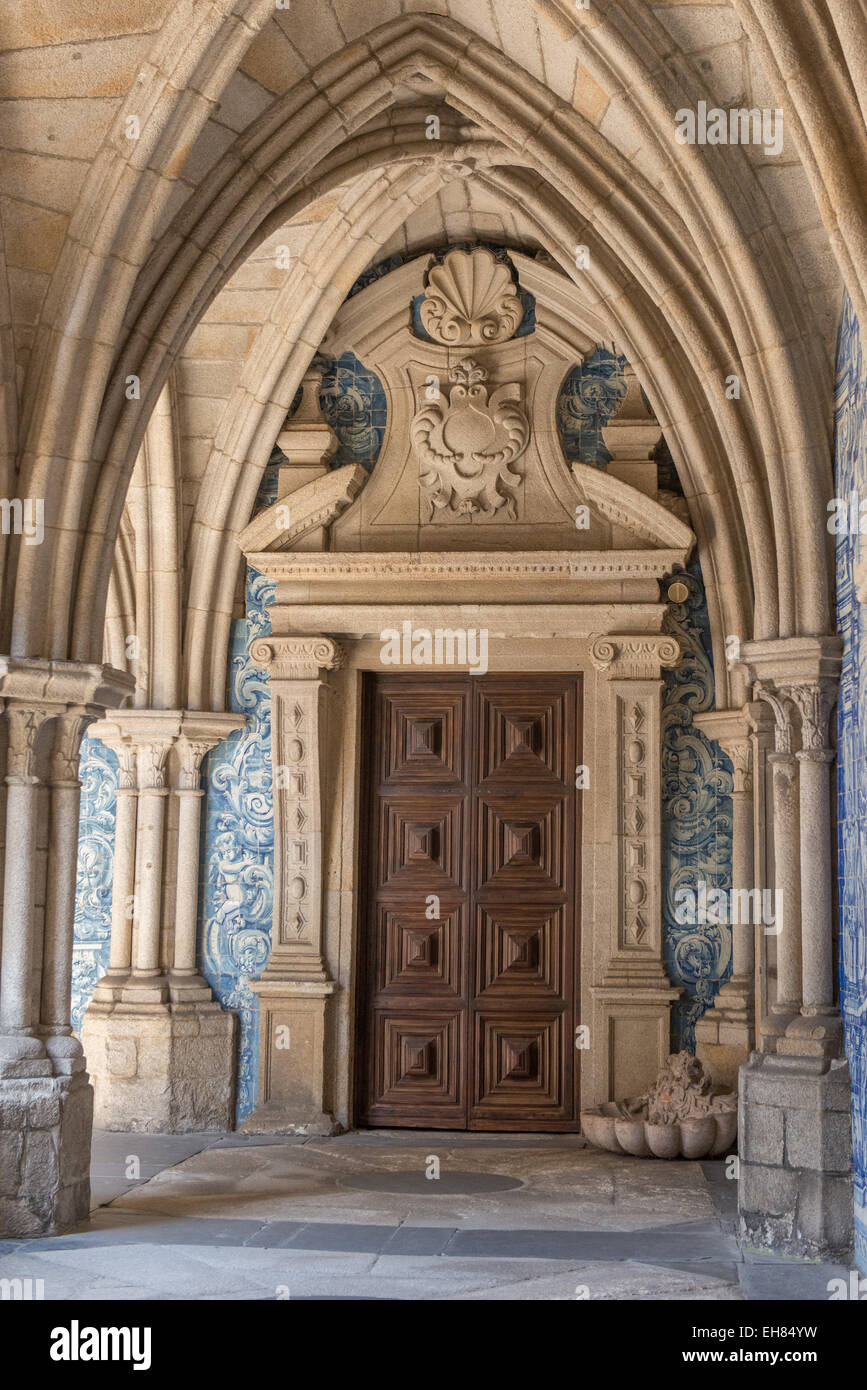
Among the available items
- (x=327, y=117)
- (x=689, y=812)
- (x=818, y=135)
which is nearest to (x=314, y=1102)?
(x=689, y=812)

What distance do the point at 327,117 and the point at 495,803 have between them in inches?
119

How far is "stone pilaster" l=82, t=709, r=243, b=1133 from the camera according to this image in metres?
6.74

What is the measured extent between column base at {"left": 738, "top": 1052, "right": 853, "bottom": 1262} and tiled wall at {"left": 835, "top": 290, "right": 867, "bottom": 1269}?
0.25ft

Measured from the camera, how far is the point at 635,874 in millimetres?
6695

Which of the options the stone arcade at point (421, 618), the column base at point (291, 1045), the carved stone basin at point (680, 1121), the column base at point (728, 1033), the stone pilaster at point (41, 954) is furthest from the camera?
the column base at point (291, 1045)

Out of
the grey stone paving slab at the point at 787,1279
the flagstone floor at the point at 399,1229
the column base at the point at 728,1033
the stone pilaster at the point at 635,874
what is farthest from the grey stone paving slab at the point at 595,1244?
the stone pilaster at the point at 635,874

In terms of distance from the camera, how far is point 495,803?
7035 millimetres

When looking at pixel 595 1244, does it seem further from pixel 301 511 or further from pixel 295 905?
pixel 301 511

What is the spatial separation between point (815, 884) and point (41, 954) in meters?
2.37

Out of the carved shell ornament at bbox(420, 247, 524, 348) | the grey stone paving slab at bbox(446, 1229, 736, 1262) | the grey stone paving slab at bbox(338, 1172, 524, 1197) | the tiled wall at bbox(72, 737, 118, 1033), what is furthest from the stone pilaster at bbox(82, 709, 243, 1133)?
the grey stone paving slab at bbox(446, 1229, 736, 1262)

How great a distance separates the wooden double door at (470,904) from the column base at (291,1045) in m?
0.27

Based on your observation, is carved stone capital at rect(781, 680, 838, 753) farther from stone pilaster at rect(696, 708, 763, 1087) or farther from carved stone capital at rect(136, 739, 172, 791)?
carved stone capital at rect(136, 739, 172, 791)

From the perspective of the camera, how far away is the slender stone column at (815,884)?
15.6 feet

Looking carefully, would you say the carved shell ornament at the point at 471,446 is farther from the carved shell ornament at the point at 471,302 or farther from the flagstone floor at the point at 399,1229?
the flagstone floor at the point at 399,1229
